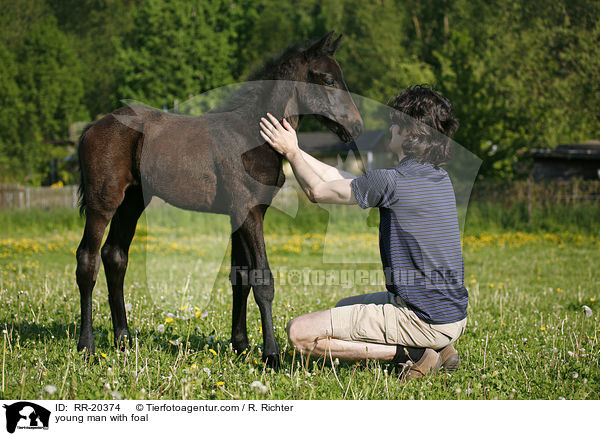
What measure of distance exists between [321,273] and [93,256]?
21.2 feet

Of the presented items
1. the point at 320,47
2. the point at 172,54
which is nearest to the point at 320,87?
the point at 320,47

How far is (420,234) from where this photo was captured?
11.8ft

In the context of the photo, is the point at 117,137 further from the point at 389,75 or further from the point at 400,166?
the point at 389,75

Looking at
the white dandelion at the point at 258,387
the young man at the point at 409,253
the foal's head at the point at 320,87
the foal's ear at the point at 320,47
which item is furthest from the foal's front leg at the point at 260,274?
the foal's ear at the point at 320,47

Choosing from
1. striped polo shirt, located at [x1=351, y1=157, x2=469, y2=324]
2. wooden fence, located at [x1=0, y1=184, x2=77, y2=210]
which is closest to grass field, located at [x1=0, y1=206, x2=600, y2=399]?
striped polo shirt, located at [x1=351, y1=157, x2=469, y2=324]

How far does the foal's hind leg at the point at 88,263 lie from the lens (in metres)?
4.41

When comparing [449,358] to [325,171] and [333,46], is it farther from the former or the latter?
[333,46]

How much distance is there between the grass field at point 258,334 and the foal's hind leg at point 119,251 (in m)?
0.23

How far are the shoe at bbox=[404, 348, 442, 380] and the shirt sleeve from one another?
109 cm

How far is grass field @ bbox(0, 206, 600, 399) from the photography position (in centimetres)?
352

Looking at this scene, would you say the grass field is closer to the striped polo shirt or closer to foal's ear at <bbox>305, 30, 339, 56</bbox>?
the striped polo shirt

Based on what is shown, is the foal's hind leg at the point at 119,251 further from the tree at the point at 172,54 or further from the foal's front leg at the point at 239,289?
the tree at the point at 172,54
